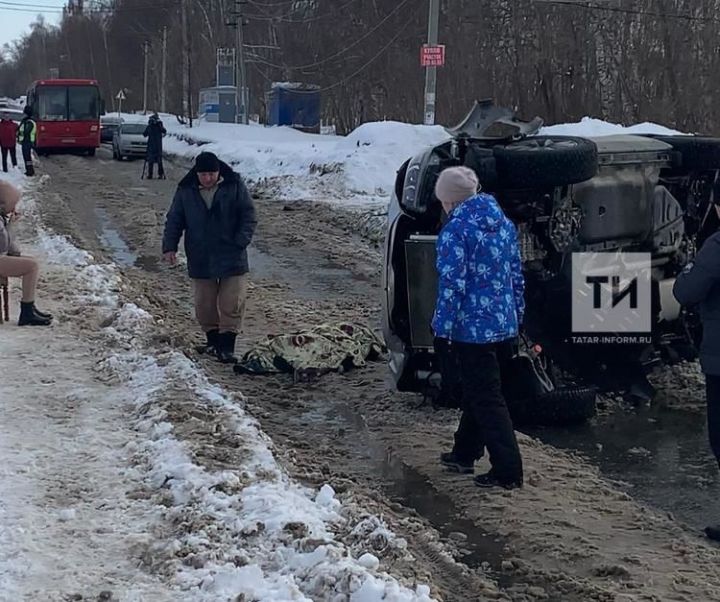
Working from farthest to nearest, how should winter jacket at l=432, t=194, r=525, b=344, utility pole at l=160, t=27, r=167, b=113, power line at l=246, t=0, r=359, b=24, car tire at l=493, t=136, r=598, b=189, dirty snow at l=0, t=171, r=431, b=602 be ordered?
utility pole at l=160, t=27, r=167, b=113
power line at l=246, t=0, r=359, b=24
car tire at l=493, t=136, r=598, b=189
winter jacket at l=432, t=194, r=525, b=344
dirty snow at l=0, t=171, r=431, b=602

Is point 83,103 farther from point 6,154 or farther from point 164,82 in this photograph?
point 164,82

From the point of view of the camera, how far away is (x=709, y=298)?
5090 millimetres

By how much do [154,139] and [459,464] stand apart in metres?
22.3

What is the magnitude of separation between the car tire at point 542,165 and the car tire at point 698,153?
3.78ft

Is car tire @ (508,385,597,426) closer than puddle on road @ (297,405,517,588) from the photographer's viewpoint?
No

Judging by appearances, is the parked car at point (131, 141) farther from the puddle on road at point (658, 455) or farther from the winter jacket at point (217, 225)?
the puddle on road at point (658, 455)

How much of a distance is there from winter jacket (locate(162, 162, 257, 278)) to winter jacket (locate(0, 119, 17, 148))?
72.4 feet

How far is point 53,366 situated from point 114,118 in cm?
4429

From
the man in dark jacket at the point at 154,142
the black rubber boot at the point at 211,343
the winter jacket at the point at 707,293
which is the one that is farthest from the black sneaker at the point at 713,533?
the man in dark jacket at the point at 154,142

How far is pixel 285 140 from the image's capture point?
39.7m

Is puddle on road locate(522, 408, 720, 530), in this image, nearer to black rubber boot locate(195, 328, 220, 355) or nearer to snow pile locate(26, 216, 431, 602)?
snow pile locate(26, 216, 431, 602)

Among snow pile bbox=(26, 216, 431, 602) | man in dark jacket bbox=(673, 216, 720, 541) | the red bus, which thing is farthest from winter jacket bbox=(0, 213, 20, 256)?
the red bus

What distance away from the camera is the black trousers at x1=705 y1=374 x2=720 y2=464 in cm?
515

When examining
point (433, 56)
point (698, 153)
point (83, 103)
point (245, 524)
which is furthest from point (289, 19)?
point (245, 524)
